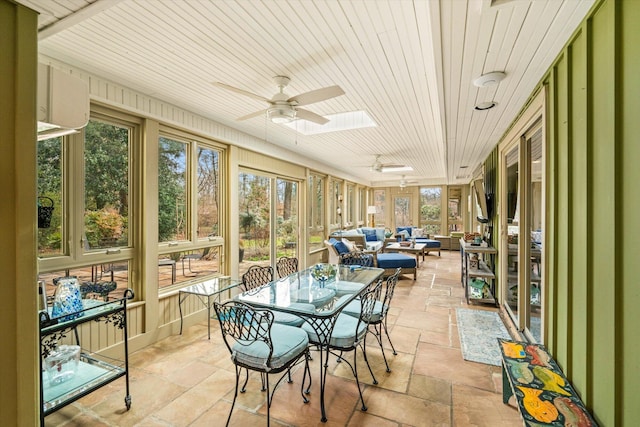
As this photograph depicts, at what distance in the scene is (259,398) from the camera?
7.18 feet

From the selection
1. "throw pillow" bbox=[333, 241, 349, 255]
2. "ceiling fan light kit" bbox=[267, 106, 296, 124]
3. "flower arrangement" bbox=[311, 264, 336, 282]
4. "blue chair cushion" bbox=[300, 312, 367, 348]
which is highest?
"ceiling fan light kit" bbox=[267, 106, 296, 124]

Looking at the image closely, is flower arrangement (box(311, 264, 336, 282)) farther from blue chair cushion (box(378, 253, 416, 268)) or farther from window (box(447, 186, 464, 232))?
window (box(447, 186, 464, 232))

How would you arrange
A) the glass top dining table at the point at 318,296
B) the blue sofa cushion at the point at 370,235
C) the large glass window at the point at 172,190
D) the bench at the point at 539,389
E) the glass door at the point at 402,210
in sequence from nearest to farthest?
the bench at the point at 539,389
the glass top dining table at the point at 318,296
the large glass window at the point at 172,190
the blue sofa cushion at the point at 370,235
the glass door at the point at 402,210

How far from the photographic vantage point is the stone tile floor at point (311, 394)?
1.96 m

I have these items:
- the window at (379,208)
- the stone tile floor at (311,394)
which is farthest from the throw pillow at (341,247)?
the window at (379,208)

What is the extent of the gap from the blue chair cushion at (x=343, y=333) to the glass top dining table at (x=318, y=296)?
0.18ft

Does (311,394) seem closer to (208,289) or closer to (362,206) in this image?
(208,289)

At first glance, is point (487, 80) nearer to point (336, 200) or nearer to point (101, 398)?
point (101, 398)

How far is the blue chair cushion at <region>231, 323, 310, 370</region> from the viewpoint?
187cm

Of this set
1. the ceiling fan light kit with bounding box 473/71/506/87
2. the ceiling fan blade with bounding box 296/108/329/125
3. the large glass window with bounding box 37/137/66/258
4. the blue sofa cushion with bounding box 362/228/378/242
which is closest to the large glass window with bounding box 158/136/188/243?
the large glass window with bounding box 37/137/66/258
